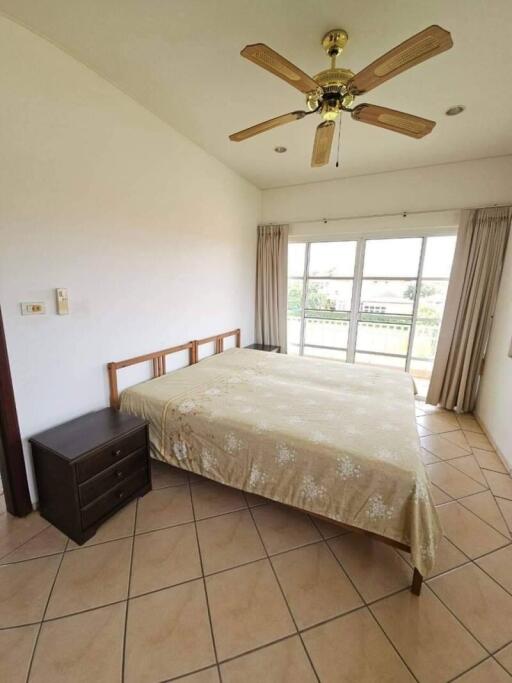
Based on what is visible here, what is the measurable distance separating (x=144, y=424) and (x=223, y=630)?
1157 mm

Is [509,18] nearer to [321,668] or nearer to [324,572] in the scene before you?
[324,572]

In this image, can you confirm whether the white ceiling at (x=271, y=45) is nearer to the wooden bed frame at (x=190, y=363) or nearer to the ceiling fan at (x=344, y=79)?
the ceiling fan at (x=344, y=79)

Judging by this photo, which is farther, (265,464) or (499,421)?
(499,421)

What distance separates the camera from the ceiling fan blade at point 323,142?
1688mm

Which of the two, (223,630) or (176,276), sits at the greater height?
(176,276)

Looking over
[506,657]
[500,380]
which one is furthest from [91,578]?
[500,380]

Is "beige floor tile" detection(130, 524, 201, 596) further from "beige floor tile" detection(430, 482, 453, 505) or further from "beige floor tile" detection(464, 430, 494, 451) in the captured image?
"beige floor tile" detection(464, 430, 494, 451)

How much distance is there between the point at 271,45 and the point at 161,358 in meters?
2.40

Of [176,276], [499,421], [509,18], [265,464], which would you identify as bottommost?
[499,421]

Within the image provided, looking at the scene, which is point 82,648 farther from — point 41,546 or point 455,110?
point 455,110

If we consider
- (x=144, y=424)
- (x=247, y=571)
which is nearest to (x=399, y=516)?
(x=247, y=571)

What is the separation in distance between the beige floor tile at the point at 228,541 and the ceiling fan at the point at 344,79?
2.42m

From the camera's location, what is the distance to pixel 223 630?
122 centimetres

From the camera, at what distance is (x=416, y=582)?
138cm
